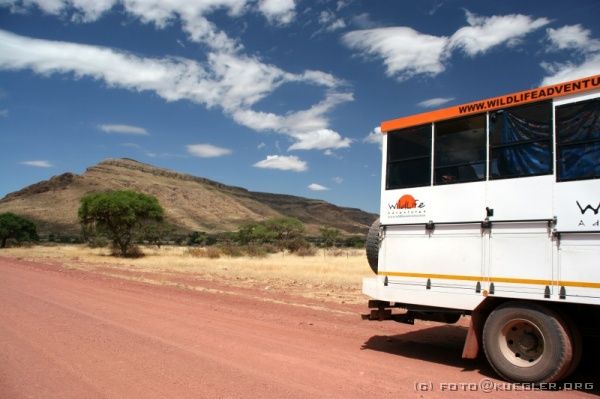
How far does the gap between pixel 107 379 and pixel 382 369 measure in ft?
12.5

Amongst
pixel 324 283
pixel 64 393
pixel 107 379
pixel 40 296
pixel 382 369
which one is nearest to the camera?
pixel 64 393

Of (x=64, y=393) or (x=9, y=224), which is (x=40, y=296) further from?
(x=9, y=224)

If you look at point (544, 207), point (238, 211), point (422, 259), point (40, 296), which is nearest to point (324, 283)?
point (40, 296)

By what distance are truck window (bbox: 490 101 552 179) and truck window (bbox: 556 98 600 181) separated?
15cm

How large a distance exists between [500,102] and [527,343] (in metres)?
3.38

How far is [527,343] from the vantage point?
6.88m

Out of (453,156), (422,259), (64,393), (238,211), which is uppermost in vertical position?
(238,211)

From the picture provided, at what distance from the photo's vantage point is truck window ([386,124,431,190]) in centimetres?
833

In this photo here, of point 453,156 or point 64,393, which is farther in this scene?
point 453,156

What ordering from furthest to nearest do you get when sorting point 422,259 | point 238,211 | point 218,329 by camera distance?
point 238,211 < point 218,329 < point 422,259

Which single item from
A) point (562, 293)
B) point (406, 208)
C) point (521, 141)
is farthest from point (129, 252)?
point (562, 293)

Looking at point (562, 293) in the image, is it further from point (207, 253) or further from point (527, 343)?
point (207, 253)

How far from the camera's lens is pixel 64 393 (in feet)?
20.0

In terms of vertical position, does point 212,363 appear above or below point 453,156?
below
